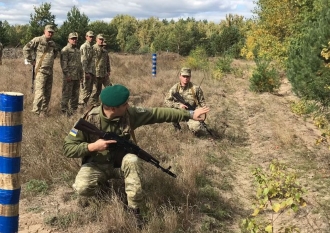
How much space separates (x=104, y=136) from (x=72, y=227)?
3.03 ft

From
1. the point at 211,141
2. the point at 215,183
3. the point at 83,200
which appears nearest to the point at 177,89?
the point at 211,141

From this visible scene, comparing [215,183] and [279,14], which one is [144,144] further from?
[279,14]

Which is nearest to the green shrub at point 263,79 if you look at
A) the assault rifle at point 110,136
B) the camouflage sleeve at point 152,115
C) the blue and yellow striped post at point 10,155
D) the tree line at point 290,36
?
the tree line at point 290,36

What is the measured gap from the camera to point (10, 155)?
238 cm

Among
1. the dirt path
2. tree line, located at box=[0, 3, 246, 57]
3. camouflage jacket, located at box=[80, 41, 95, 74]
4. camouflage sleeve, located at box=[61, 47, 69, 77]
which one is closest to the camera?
the dirt path

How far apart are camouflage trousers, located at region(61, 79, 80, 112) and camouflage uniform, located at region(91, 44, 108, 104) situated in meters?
0.84

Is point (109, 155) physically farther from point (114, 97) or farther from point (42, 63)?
point (42, 63)

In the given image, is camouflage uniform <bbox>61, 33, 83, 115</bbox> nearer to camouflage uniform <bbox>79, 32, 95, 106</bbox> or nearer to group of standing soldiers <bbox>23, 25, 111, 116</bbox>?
group of standing soldiers <bbox>23, 25, 111, 116</bbox>

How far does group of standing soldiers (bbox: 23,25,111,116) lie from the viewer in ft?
23.4

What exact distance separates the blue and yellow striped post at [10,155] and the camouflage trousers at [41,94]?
189 inches

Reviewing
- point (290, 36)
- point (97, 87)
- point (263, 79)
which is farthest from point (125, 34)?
point (97, 87)

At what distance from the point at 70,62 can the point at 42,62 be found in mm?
589

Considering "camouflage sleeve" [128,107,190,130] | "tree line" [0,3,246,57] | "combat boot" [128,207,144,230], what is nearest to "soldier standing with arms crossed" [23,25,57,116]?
"camouflage sleeve" [128,107,190,130]

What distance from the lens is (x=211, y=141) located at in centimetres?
650
